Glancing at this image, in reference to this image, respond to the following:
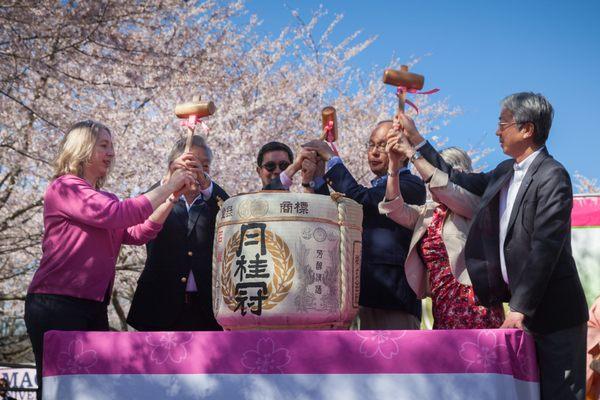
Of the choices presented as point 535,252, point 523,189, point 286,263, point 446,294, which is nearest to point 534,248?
point 535,252

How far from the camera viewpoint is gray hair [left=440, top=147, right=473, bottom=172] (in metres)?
3.93

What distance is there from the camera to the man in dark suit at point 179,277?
361 cm

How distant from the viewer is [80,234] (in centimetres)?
305

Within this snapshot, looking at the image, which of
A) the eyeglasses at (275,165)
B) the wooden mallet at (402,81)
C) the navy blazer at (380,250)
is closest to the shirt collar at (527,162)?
the wooden mallet at (402,81)

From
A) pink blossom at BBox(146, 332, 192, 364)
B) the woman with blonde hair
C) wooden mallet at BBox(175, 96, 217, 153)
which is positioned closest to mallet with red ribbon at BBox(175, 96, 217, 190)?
wooden mallet at BBox(175, 96, 217, 153)

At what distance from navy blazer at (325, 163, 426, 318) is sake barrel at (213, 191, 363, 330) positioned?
0.80 m

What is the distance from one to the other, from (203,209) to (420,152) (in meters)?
1.28

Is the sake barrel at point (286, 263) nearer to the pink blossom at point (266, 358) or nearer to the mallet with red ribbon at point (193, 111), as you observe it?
the pink blossom at point (266, 358)

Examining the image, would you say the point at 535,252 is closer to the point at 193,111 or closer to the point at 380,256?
the point at 380,256

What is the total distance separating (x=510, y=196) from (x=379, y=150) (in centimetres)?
105

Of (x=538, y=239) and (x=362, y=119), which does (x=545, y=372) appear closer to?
(x=538, y=239)

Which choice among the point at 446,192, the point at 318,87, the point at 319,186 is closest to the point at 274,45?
the point at 318,87

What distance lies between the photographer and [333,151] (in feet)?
12.1

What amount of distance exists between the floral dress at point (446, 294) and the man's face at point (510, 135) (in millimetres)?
451
